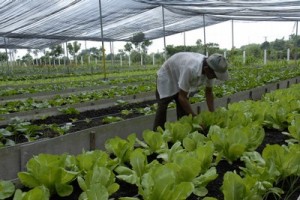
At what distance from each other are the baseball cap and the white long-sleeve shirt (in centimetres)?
18

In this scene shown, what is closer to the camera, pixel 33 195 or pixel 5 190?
pixel 33 195

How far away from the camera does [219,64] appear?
315 cm

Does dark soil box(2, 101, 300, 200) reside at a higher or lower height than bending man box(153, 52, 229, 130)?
lower

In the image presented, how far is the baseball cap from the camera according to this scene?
3141 millimetres

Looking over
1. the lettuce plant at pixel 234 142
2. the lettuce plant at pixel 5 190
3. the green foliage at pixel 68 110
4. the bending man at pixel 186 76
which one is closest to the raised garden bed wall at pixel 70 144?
the bending man at pixel 186 76

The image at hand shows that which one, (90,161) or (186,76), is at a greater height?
(186,76)

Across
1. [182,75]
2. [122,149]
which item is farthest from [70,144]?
[122,149]

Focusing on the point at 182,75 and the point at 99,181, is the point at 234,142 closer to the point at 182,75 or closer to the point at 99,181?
the point at 99,181

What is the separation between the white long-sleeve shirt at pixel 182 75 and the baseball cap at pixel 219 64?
0.18 m

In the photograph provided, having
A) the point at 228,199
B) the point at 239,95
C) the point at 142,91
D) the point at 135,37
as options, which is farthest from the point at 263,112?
the point at 135,37

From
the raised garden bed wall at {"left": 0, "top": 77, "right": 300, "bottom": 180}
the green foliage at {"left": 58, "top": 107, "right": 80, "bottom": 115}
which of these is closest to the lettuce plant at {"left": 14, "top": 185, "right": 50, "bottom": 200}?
the raised garden bed wall at {"left": 0, "top": 77, "right": 300, "bottom": 180}

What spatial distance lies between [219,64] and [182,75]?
427 mm

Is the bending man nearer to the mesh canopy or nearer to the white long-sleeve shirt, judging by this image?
the white long-sleeve shirt

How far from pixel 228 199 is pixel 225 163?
0.81 metres
